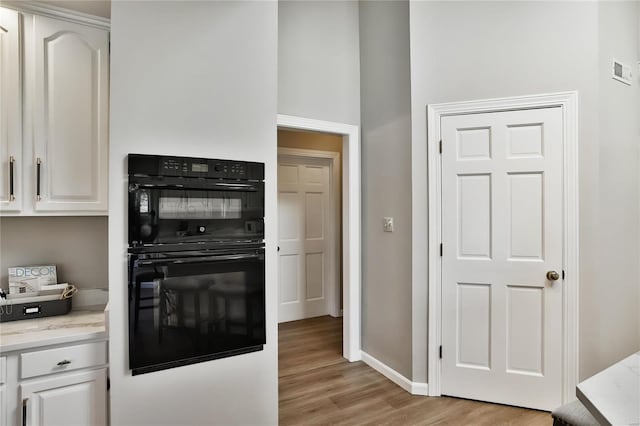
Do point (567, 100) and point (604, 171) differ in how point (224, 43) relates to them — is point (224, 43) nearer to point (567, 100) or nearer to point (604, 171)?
point (567, 100)

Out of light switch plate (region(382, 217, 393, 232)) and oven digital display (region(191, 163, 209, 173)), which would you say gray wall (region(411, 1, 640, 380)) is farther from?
oven digital display (region(191, 163, 209, 173))

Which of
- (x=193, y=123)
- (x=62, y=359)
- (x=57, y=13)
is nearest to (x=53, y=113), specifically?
(x=57, y=13)

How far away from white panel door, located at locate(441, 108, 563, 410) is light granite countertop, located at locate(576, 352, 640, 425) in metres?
1.31

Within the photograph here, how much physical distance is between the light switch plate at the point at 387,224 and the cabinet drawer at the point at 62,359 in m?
2.09

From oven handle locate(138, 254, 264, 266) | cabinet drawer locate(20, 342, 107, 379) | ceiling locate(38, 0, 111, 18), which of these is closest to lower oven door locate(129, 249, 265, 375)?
oven handle locate(138, 254, 264, 266)

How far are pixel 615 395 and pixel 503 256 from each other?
1563mm

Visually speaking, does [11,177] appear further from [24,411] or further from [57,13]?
[24,411]

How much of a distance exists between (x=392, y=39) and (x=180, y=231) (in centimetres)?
231

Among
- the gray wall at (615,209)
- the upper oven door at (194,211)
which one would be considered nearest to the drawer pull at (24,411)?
the upper oven door at (194,211)

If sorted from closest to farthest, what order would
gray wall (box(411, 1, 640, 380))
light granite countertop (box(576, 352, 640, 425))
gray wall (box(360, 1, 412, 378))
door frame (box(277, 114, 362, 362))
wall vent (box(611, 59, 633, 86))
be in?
light granite countertop (box(576, 352, 640, 425))
gray wall (box(411, 1, 640, 380))
wall vent (box(611, 59, 633, 86))
gray wall (box(360, 1, 412, 378))
door frame (box(277, 114, 362, 362))

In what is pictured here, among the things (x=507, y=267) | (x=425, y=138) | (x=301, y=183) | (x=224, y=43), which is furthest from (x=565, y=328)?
(x=301, y=183)

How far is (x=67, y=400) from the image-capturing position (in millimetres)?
1659

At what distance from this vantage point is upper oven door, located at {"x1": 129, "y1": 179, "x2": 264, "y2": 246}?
65.2 inches

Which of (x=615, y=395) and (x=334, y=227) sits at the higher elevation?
(x=334, y=227)
